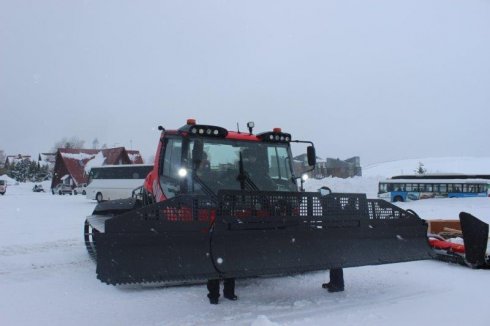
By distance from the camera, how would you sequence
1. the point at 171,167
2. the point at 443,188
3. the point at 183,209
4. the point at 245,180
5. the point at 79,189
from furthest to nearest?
the point at 79,189 < the point at 443,188 < the point at 171,167 < the point at 245,180 < the point at 183,209

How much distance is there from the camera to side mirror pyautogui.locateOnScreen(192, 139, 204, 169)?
19.1 ft

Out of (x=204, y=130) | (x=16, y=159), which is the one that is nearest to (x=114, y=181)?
(x=204, y=130)

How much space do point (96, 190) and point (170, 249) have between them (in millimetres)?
29727

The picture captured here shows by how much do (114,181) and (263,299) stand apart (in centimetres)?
2799

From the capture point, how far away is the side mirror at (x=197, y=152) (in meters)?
5.81

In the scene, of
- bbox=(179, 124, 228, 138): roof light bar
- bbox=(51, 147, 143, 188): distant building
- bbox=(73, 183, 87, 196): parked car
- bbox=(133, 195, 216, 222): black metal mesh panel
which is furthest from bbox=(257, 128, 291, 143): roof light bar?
bbox=(51, 147, 143, 188): distant building

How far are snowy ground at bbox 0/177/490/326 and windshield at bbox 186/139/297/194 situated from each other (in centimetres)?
140

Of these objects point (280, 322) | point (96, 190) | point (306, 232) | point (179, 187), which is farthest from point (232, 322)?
point (96, 190)

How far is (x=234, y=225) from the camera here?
14.6ft

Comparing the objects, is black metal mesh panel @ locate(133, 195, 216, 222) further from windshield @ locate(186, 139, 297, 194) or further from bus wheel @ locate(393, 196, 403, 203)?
bus wheel @ locate(393, 196, 403, 203)

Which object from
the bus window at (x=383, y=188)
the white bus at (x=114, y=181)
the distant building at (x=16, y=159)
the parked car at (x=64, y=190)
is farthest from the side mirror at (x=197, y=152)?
the distant building at (x=16, y=159)

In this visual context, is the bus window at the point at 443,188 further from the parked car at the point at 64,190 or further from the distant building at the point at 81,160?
the parked car at the point at 64,190

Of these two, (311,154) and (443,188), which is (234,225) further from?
(443,188)

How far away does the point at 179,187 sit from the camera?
19.0ft
